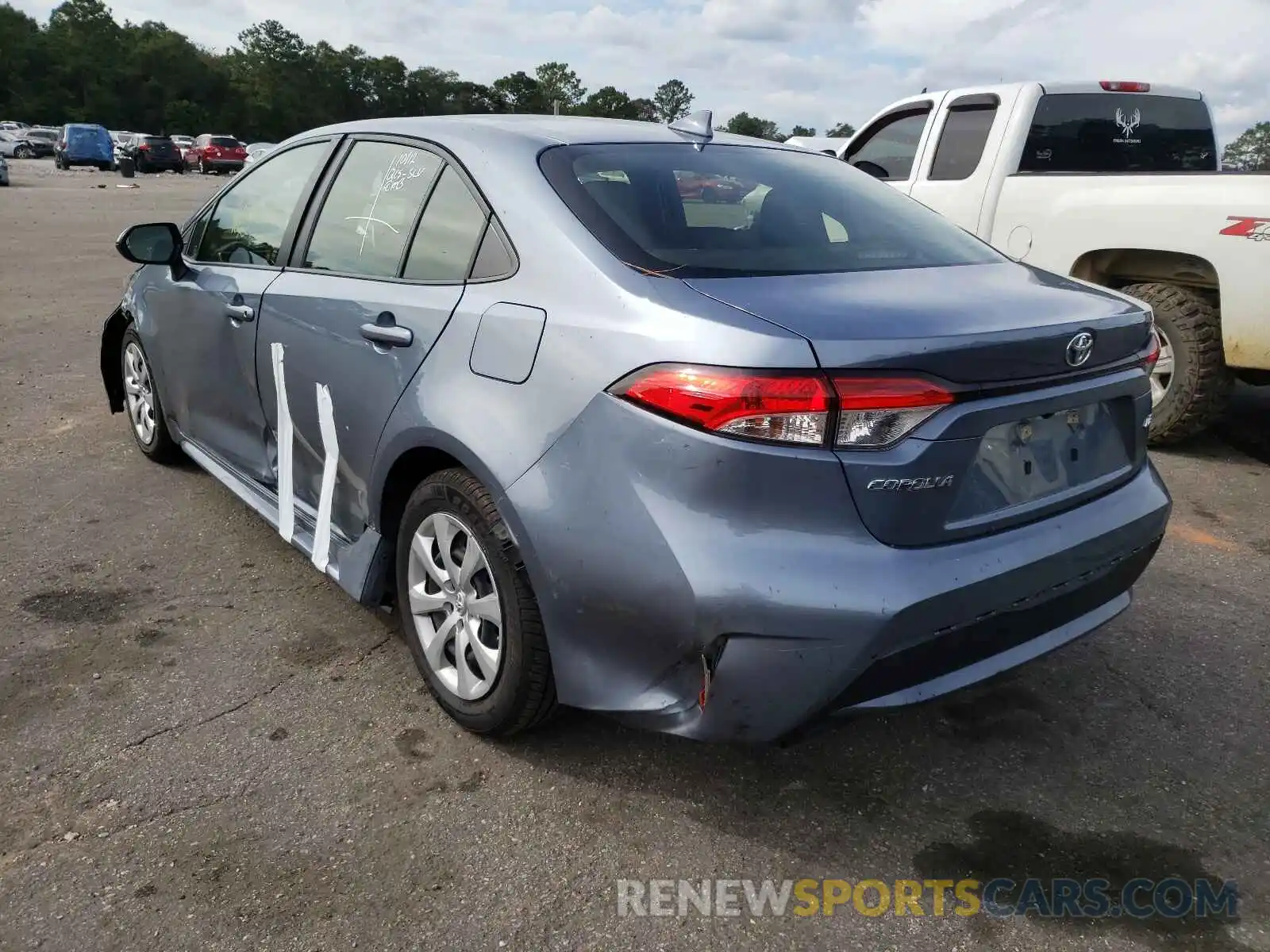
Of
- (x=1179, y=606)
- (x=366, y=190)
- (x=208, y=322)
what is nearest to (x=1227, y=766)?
(x=1179, y=606)

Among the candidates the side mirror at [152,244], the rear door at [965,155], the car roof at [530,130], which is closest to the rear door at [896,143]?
the rear door at [965,155]

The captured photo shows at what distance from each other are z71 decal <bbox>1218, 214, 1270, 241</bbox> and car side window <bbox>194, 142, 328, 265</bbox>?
167 inches

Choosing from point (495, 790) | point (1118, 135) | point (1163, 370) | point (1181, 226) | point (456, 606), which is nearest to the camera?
point (495, 790)

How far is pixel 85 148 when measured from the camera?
45.0 metres

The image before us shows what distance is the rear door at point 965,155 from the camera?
6.38m

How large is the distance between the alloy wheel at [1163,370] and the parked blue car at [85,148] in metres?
50.0

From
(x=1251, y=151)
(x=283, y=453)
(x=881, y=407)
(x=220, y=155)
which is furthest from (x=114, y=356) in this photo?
(x=220, y=155)

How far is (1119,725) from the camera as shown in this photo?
2.91 metres

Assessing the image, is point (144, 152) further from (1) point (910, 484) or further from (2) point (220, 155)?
A: (1) point (910, 484)

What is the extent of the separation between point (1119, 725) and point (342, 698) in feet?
7.48

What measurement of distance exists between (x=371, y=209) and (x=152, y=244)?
4.74 feet

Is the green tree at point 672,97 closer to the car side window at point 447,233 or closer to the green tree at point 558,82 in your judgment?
the green tree at point 558,82

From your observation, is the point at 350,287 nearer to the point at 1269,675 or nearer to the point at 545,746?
the point at 545,746

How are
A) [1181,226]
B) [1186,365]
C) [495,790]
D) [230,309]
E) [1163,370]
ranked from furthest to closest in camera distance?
[1163,370] → [1186,365] → [1181,226] → [230,309] → [495,790]
